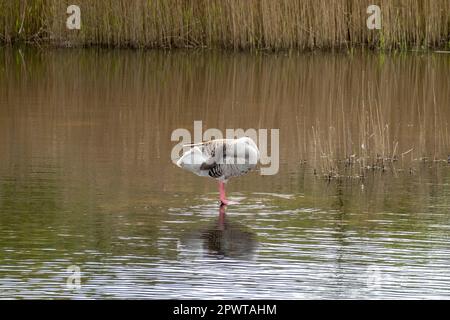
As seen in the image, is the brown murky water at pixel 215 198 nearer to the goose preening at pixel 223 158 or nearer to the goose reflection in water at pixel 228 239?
the goose reflection in water at pixel 228 239

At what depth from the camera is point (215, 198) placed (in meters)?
9.78

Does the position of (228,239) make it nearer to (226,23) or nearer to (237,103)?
(237,103)

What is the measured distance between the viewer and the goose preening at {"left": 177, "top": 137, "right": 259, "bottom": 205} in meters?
9.00

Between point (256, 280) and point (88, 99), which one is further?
point (88, 99)

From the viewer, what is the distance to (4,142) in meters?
12.3

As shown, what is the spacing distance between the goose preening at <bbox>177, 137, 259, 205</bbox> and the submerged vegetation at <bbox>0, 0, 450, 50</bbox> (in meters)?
13.3

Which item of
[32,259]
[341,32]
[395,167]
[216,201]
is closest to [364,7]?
[341,32]

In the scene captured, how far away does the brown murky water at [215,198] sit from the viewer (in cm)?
750

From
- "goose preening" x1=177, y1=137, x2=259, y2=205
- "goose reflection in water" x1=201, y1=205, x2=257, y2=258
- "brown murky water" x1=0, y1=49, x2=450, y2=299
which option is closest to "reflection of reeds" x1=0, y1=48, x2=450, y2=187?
"brown murky water" x1=0, y1=49, x2=450, y2=299

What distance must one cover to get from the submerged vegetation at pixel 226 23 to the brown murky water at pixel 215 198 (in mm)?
4685

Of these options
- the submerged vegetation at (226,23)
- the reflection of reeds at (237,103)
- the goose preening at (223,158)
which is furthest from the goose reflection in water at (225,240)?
the submerged vegetation at (226,23)
